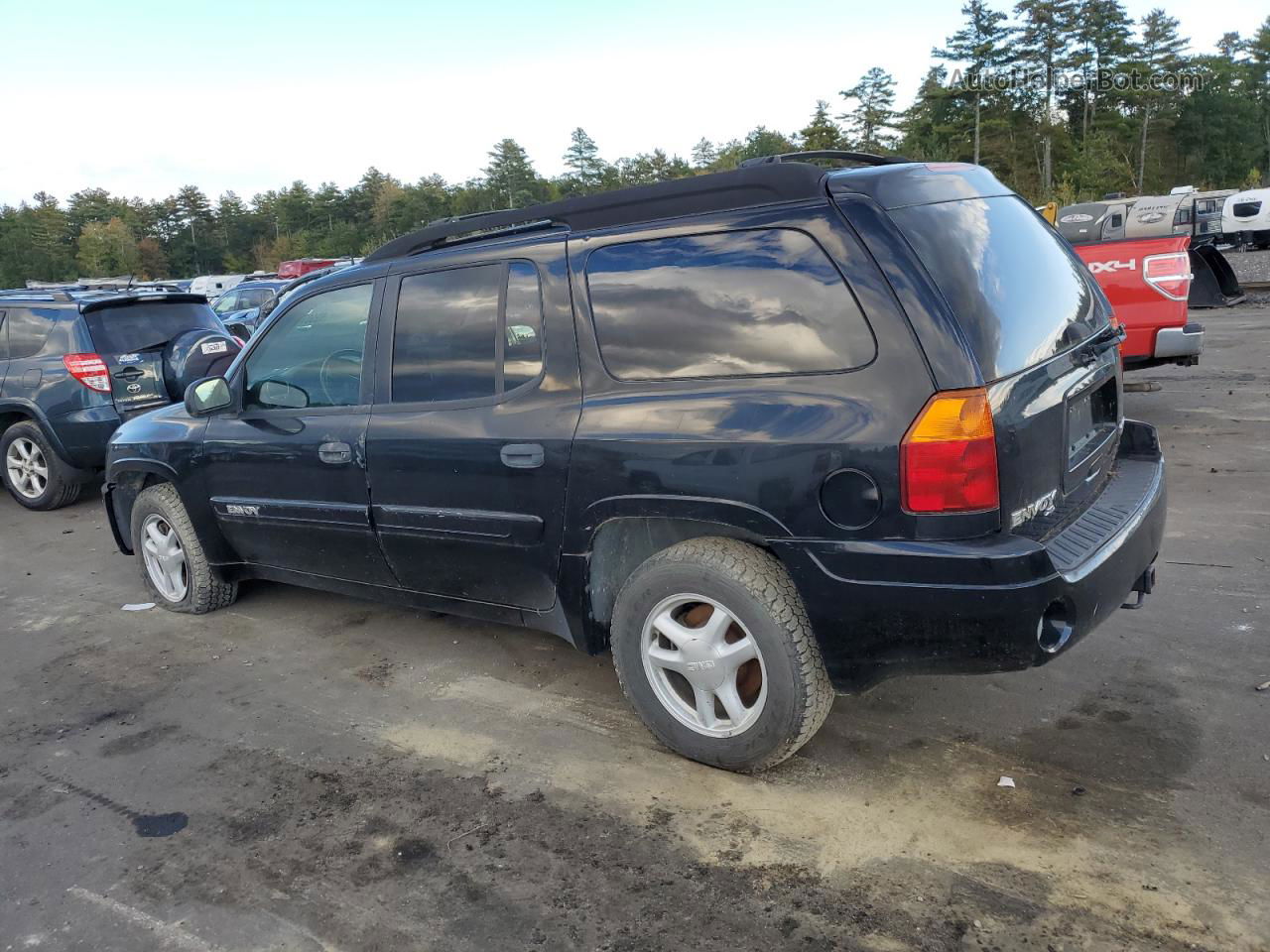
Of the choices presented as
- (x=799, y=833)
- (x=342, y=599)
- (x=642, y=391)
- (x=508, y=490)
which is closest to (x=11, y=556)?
(x=342, y=599)

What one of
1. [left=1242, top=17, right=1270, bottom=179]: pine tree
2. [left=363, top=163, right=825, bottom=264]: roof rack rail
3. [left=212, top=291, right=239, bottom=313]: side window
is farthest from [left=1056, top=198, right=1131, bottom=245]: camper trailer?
[left=1242, top=17, right=1270, bottom=179]: pine tree

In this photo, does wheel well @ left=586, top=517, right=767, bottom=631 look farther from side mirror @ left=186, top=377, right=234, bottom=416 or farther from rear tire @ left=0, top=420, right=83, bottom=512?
rear tire @ left=0, top=420, right=83, bottom=512

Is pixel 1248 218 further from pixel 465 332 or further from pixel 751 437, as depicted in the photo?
pixel 751 437

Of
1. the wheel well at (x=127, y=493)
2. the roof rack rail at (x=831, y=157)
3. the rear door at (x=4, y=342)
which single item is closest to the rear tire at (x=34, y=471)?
the rear door at (x=4, y=342)

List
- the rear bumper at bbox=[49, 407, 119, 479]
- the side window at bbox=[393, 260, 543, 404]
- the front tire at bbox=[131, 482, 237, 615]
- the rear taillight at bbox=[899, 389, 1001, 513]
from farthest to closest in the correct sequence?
the rear bumper at bbox=[49, 407, 119, 479]
the front tire at bbox=[131, 482, 237, 615]
the side window at bbox=[393, 260, 543, 404]
the rear taillight at bbox=[899, 389, 1001, 513]

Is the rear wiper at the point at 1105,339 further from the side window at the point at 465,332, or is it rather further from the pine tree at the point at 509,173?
the pine tree at the point at 509,173

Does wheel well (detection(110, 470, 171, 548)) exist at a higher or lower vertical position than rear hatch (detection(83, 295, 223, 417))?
lower

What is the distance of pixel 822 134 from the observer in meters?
70.0

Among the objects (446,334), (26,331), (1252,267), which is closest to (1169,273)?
(446,334)

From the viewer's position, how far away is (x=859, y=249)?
2.74m

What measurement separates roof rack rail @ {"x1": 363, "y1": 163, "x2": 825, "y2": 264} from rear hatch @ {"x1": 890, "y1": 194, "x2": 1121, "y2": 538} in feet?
1.09

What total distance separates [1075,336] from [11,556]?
688 centimetres

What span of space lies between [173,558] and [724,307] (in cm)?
362

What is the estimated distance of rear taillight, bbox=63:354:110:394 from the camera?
773 cm
